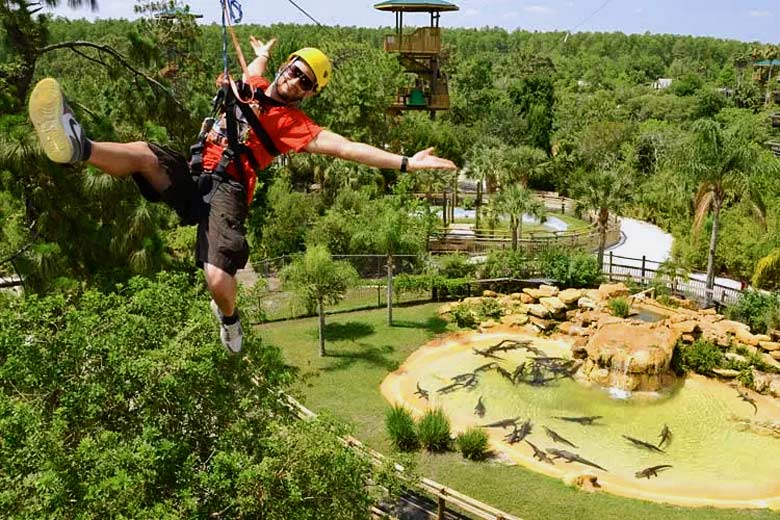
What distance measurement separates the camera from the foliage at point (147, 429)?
16.3 feet

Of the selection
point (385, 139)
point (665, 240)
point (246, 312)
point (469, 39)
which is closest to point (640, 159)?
point (665, 240)

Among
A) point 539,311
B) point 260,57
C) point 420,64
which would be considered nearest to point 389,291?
point 539,311

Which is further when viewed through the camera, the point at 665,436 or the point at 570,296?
Result: the point at 570,296

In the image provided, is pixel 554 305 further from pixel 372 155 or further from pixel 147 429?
pixel 372 155

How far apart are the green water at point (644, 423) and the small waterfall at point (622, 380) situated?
0.71ft

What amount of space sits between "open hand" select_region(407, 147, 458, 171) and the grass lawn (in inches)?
176

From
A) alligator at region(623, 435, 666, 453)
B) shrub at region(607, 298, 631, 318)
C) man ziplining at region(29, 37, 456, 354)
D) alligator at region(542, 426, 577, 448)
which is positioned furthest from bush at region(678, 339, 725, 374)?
man ziplining at region(29, 37, 456, 354)

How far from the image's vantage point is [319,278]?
685 inches

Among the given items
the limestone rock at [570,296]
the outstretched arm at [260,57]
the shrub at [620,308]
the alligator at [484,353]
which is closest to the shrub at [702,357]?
the shrub at [620,308]

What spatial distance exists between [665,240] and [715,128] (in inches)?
498

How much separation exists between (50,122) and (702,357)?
17.0 metres

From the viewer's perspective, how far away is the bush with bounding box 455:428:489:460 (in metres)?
12.9

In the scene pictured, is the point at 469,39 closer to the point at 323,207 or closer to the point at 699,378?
the point at 323,207

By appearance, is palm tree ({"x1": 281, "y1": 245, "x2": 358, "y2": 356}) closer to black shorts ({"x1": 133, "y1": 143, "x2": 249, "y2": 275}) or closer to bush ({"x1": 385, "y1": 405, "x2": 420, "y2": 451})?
bush ({"x1": 385, "y1": 405, "x2": 420, "y2": 451})
